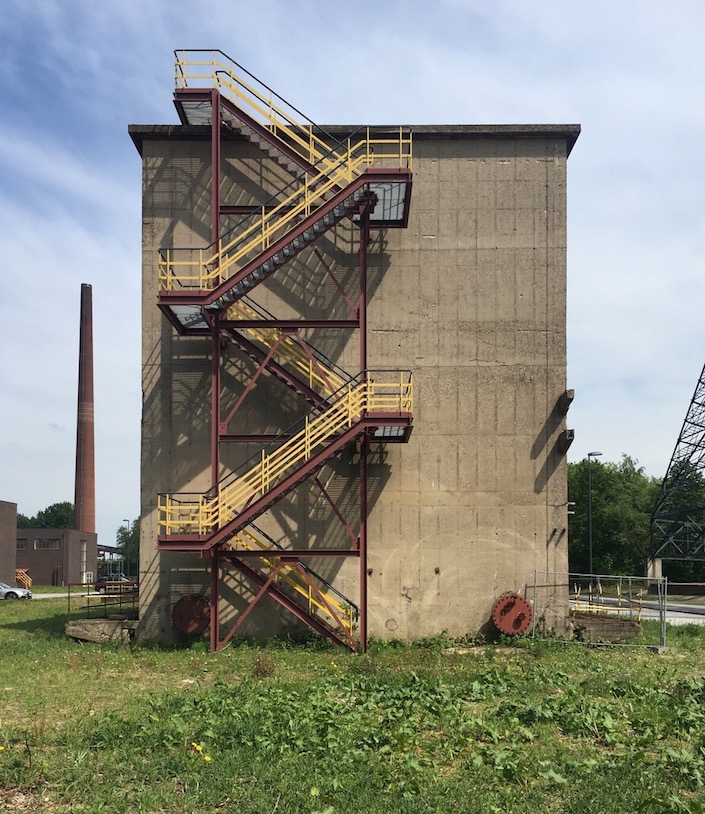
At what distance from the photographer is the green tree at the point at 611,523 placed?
71500 mm

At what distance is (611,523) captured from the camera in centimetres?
7394

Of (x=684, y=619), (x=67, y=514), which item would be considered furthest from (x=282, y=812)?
(x=67, y=514)

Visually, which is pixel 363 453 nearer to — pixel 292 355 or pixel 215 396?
pixel 292 355

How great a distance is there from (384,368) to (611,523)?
59.1m

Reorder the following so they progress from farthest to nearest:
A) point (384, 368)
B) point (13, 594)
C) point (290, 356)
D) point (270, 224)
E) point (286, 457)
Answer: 1. point (13, 594)
2. point (270, 224)
3. point (384, 368)
4. point (290, 356)
5. point (286, 457)

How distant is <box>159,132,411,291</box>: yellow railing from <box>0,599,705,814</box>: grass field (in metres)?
9.28

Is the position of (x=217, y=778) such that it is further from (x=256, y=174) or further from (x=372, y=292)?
(x=256, y=174)

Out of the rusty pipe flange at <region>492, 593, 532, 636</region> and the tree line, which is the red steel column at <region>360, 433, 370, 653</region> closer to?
the rusty pipe flange at <region>492, 593, 532, 636</region>

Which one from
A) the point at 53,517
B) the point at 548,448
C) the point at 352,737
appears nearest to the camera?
the point at 352,737

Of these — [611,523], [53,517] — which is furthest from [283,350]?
[53,517]

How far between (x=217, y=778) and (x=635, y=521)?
6847 centimetres

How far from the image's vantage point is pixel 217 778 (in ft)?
29.0

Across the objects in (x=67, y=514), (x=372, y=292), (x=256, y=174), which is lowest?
(x=67, y=514)

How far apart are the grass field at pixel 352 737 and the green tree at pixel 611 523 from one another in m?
58.1
